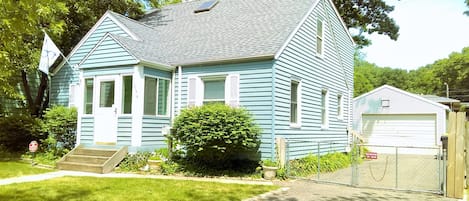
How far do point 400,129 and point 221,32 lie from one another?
1343cm

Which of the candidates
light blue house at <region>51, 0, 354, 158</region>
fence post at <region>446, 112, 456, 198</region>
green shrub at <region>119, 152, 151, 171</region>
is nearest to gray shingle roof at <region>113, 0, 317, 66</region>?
light blue house at <region>51, 0, 354, 158</region>

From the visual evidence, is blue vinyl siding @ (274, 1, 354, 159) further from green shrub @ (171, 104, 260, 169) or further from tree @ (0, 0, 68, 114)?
tree @ (0, 0, 68, 114)

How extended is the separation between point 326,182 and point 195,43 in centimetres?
669

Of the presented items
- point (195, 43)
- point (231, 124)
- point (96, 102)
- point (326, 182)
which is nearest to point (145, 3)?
point (195, 43)

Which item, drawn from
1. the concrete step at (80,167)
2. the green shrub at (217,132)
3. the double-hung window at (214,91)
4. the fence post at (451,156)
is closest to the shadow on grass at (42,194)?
the concrete step at (80,167)

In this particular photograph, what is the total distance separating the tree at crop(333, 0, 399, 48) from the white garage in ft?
14.6

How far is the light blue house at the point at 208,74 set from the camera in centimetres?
1099

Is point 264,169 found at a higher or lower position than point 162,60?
lower

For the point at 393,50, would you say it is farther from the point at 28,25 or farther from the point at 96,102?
the point at 28,25

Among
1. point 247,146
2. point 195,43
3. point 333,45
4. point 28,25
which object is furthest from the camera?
point 333,45

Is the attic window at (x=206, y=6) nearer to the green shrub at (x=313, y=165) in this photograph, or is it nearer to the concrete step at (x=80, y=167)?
the green shrub at (x=313, y=165)

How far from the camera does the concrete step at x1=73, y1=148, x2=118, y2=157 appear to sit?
1127cm

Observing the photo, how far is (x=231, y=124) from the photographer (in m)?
9.73

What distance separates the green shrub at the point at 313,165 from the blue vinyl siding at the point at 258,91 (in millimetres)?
985
